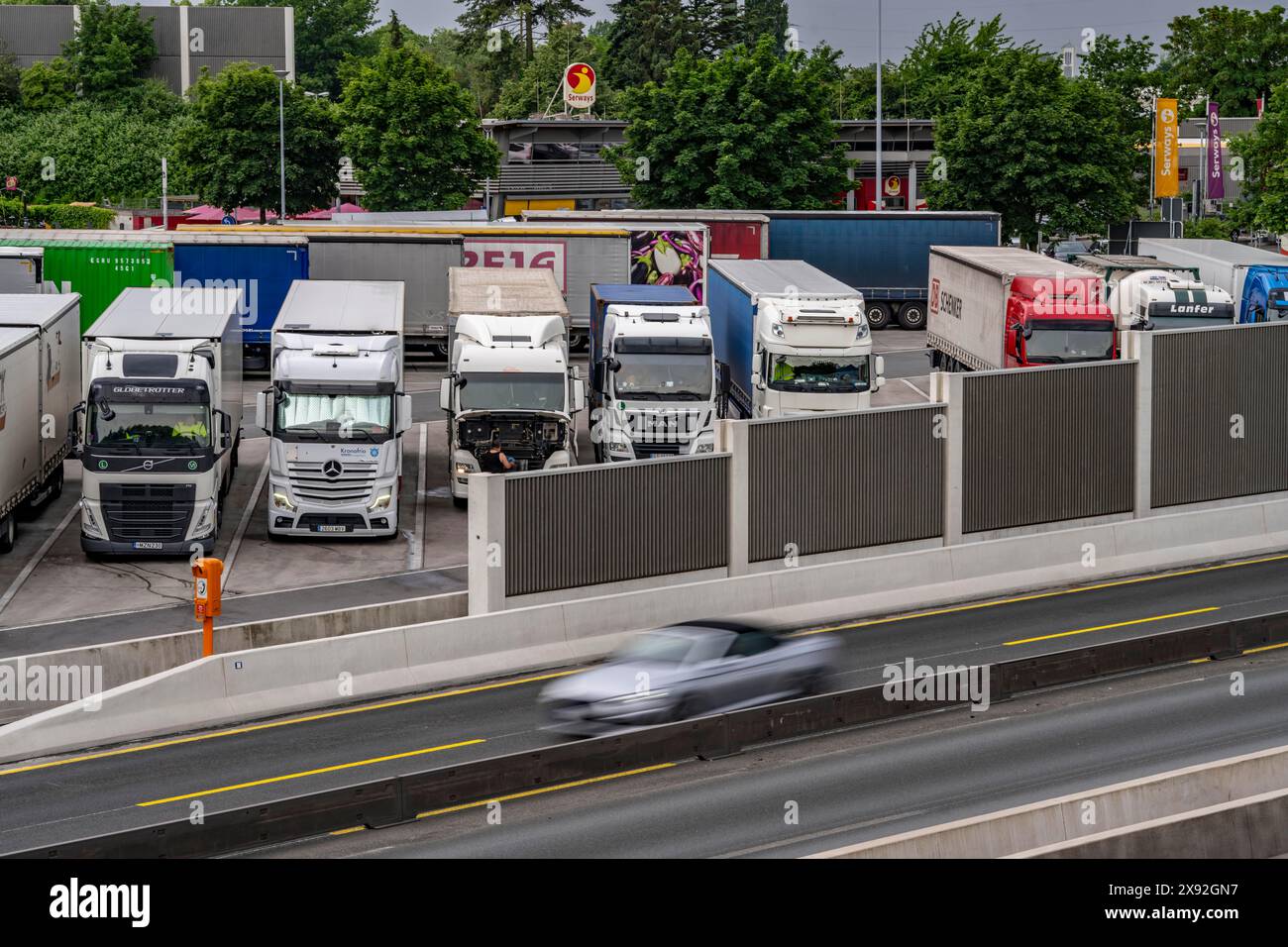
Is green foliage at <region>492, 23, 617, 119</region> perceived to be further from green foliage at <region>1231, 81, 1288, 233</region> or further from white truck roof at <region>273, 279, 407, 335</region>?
white truck roof at <region>273, 279, 407, 335</region>

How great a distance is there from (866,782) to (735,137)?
52.6 meters

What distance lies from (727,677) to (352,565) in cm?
1225

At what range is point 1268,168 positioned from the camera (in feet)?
249

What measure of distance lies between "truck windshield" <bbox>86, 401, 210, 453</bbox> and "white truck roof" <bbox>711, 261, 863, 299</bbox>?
1390 cm

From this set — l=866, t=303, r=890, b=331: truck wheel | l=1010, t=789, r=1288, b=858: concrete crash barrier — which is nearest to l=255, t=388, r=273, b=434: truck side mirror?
l=1010, t=789, r=1288, b=858: concrete crash barrier

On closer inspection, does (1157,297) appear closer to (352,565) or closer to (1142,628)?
(1142,628)

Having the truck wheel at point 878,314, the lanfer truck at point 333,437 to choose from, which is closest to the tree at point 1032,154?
the truck wheel at point 878,314

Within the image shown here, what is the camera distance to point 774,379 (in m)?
39.3

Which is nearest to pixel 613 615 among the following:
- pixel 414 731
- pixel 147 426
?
pixel 414 731

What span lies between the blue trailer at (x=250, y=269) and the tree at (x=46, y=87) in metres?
66.1

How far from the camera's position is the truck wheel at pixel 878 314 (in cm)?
6103

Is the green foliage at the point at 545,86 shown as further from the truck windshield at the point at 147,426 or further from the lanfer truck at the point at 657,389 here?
the truck windshield at the point at 147,426

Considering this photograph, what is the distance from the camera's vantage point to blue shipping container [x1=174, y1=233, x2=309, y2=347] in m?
50.0
